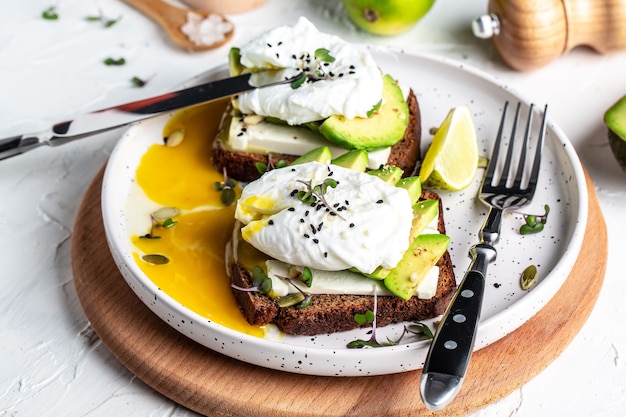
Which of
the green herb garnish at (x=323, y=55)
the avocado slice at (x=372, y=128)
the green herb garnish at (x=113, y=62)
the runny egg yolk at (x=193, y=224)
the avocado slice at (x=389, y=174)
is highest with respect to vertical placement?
the green herb garnish at (x=323, y=55)

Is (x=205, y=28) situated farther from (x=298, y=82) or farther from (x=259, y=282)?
(x=259, y=282)

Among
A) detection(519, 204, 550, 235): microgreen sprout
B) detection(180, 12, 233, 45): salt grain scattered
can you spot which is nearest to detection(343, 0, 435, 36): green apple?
detection(180, 12, 233, 45): salt grain scattered

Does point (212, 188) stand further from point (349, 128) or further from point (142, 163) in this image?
point (349, 128)

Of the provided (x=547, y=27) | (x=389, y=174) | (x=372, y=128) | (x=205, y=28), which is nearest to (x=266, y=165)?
(x=372, y=128)

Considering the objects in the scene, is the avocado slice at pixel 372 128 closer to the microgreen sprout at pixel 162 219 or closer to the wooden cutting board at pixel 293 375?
the microgreen sprout at pixel 162 219

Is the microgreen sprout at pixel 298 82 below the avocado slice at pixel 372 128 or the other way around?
the other way around

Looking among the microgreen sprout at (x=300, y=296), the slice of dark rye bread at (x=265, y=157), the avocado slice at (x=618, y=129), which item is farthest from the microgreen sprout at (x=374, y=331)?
the avocado slice at (x=618, y=129)

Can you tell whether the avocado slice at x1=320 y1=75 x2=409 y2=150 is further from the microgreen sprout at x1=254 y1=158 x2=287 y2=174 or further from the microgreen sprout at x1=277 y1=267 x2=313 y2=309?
the microgreen sprout at x1=277 y1=267 x2=313 y2=309
